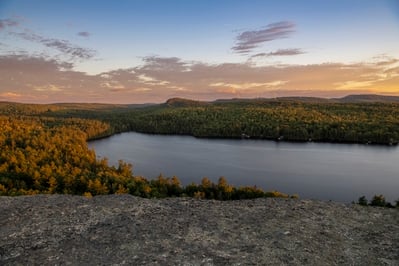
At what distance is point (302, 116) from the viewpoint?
97062 mm

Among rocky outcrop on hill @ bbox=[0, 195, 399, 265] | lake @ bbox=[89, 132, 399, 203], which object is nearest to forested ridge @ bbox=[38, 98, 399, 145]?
lake @ bbox=[89, 132, 399, 203]

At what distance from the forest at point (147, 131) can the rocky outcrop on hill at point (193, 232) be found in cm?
1024

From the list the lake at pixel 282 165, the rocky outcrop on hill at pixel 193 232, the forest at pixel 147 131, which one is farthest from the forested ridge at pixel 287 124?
the rocky outcrop on hill at pixel 193 232

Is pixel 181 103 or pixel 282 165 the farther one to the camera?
pixel 181 103

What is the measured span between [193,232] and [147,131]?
327 feet

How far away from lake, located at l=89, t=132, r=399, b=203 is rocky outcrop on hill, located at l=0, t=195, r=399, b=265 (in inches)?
1098

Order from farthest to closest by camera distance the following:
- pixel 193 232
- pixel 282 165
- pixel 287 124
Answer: pixel 287 124 → pixel 282 165 → pixel 193 232

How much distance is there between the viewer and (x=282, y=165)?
50062 mm

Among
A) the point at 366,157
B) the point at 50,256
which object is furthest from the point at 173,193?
the point at 366,157

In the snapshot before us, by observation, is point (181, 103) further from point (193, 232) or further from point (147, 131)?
point (193, 232)

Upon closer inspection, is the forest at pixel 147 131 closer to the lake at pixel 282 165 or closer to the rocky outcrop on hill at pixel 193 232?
the lake at pixel 282 165

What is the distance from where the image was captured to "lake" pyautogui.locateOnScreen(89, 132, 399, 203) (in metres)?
38.7

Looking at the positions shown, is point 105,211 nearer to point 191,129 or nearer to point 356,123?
point 356,123

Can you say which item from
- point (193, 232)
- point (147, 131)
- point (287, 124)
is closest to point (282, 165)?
point (287, 124)
